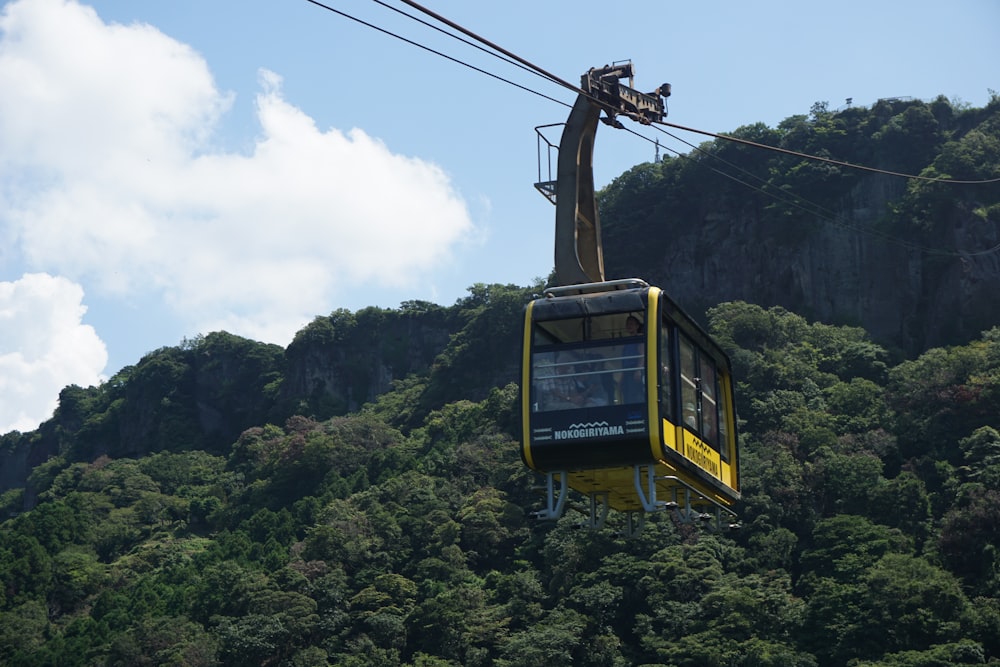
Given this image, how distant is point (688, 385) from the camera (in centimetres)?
1723

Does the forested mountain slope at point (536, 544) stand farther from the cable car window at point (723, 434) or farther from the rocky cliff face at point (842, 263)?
the cable car window at point (723, 434)

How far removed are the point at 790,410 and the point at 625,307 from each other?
42961 millimetres

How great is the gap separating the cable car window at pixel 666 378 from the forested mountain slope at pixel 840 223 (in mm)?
51130

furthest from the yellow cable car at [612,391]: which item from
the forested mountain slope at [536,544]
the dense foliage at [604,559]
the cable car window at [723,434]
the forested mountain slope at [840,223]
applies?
the forested mountain slope at [840,223]

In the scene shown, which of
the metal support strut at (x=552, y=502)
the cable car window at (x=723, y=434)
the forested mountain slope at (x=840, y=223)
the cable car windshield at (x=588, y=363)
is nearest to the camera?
the cable car windshield at (x=588, y=363)

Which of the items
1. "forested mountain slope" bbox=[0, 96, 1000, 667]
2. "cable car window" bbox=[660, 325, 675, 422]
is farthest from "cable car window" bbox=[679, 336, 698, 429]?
"forested mountain slope" bbox=[0, 96, 1000, 667]

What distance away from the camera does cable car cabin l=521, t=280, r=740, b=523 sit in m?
16.2

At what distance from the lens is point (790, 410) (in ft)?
191

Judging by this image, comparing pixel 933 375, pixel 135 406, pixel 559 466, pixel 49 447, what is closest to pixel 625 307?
pixel 559 466

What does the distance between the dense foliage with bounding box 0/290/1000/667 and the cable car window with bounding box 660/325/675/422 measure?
965 inches

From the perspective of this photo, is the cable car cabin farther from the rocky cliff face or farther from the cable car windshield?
the rocky cliff face

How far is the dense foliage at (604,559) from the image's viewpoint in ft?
141

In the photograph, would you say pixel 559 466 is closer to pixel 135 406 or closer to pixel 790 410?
pixel 790 410

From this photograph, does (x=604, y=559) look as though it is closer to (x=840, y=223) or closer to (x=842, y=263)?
(x=842, y=263)
